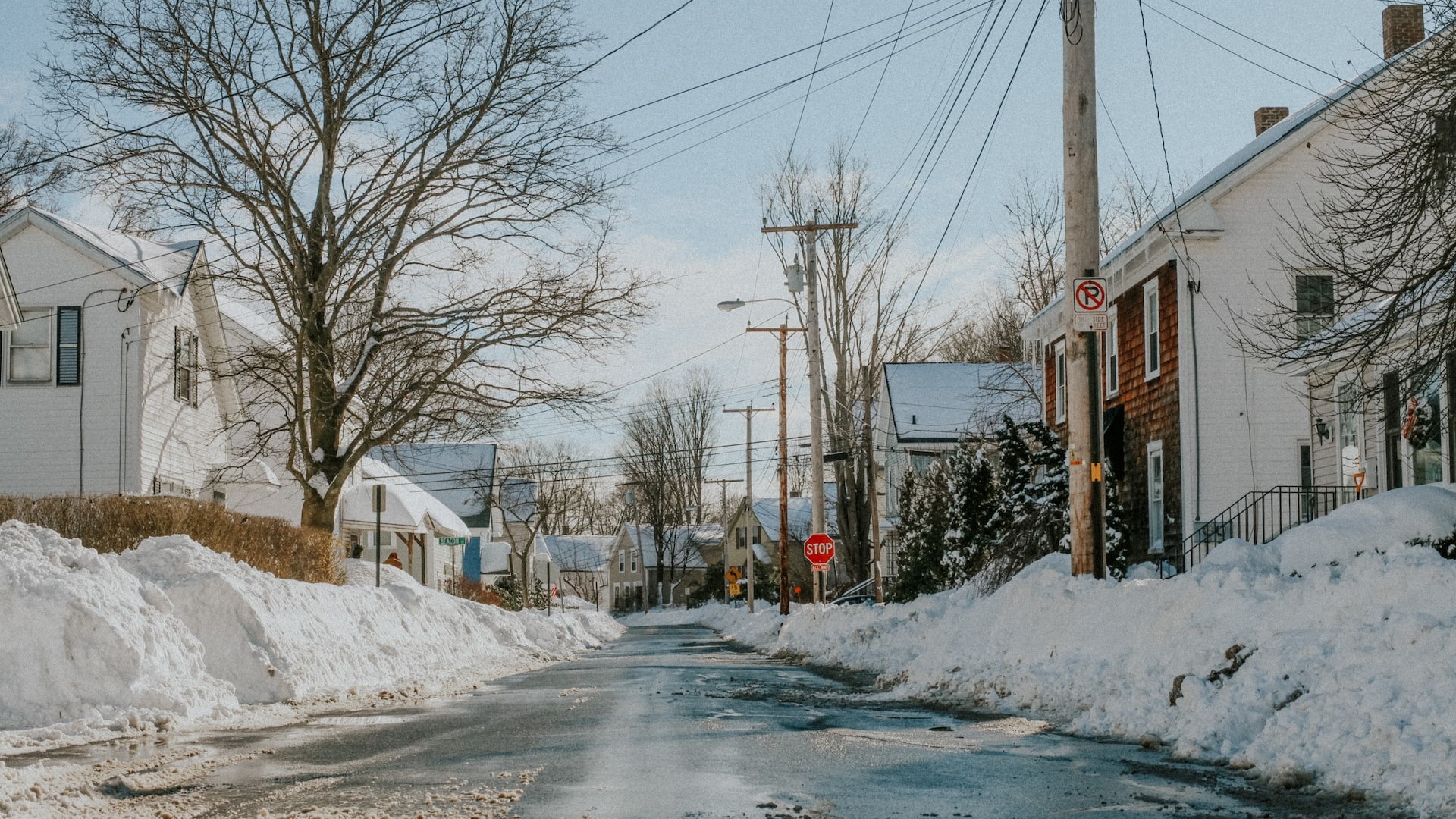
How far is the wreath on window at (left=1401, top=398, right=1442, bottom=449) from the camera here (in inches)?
613

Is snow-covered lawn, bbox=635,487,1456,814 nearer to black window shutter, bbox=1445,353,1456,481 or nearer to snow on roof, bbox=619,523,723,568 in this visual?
black window shutter, bbox=1445,353,1456,481

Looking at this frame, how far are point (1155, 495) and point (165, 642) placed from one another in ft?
62.5

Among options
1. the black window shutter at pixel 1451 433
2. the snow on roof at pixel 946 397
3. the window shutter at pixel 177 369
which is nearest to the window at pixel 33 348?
the window shutter at pixel 177 369

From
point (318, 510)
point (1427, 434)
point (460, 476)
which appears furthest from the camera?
point (460, 476)

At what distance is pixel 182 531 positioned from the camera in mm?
19062

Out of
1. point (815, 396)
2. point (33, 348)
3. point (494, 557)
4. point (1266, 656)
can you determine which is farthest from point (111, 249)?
point (494, 557)

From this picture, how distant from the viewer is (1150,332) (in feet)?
87.1

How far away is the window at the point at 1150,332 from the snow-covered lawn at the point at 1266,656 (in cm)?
1022

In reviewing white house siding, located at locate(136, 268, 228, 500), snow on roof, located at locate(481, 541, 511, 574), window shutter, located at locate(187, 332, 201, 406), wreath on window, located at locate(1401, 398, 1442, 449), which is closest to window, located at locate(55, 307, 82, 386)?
white house siding, located at locate(136, 268, 228, 500)

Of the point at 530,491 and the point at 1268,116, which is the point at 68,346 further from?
the point at 530,491

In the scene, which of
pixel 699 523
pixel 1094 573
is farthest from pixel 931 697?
pixel 699 523

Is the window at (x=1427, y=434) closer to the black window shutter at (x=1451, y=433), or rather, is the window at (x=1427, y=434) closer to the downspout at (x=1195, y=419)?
the black window shutter at (x=1451, y=433)

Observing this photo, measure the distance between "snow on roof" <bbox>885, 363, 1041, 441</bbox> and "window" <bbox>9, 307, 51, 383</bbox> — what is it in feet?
102

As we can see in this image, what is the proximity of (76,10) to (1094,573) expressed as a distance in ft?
68.6
